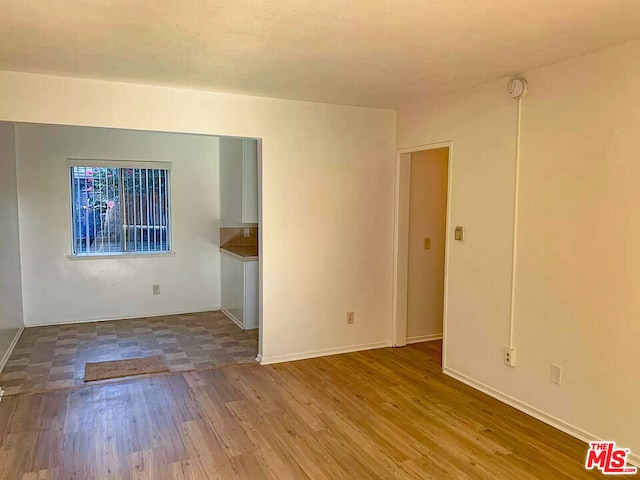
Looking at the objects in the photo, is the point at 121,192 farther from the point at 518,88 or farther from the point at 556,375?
the point at 556,375

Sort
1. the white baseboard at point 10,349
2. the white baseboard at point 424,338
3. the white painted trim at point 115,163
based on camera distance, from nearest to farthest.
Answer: the white baseboard at point 10,349 → the white baseboard at point 424,338 → the white painted trim at point 115,163

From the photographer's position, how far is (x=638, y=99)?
2.56 metres

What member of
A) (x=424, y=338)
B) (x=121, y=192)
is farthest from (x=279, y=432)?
(x=121, y=192)

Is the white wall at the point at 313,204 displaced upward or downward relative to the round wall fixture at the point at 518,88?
downward

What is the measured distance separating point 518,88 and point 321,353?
2.76 meters

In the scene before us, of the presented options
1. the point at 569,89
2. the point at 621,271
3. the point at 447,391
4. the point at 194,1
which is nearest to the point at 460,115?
the point at 569,89

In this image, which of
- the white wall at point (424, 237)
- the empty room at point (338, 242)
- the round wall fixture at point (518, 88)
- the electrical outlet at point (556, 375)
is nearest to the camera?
the empty room at point (338, 242)

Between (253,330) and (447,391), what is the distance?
2.35 meters

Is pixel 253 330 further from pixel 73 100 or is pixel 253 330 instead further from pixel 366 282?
pixel 73 100

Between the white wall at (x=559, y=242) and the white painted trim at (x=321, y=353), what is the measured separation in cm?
99

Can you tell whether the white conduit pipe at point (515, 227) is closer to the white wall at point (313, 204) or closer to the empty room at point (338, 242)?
the empty room at point (338, 242)

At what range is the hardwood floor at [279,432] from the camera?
2.58 metres

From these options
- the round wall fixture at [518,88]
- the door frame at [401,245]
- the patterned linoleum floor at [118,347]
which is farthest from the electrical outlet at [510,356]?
the patterned linoleum floor at [118,347]

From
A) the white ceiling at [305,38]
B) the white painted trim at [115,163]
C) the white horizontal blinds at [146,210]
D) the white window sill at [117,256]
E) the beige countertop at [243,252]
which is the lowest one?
the white window sill at [117,256]
